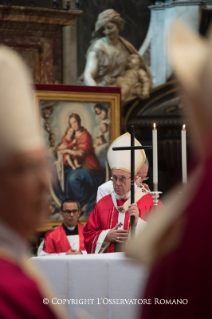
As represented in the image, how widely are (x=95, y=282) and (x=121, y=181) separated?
1259 millimetres

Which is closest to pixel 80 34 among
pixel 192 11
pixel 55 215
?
pixel 192 11

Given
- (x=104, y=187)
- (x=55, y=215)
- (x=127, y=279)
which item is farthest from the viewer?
(x=55, y=215)

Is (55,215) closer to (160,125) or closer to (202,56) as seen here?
(160,125)

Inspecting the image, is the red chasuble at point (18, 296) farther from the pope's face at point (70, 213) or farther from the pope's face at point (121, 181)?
the pope's face at point (70, 213)

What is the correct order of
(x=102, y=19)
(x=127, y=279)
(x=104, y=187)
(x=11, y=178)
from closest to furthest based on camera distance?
(x=11, y=178) < (x=127, y=279) < (x=104, y=187) < (x=102, y=19)

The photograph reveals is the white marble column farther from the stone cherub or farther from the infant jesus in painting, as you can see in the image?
the infant jesus in painting

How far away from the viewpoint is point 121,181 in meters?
4.79

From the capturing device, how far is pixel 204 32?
11266 millimetres

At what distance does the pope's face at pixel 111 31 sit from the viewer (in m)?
10.7

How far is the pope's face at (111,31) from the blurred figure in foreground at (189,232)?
32.0 ft

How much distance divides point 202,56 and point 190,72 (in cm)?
3

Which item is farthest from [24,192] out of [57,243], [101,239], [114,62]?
[114,62]

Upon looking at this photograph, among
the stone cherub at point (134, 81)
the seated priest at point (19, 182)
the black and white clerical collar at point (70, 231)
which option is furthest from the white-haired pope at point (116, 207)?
the stone cherub at point (134, 81)

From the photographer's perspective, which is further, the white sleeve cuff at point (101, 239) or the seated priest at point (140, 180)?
the seated priest at point (140, 180)
